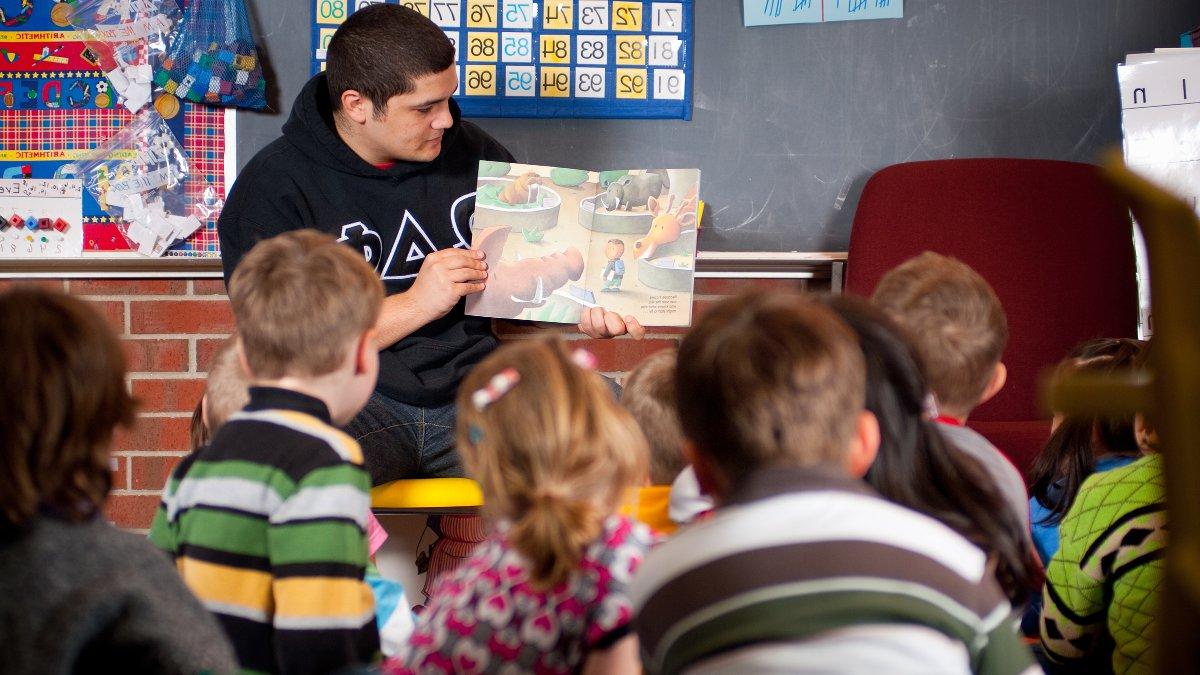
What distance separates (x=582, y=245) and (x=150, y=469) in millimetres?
1217

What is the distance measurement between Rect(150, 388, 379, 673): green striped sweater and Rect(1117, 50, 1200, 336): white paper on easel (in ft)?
6.24

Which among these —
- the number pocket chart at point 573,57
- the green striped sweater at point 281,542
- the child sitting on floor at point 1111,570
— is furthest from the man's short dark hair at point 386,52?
the child sitting on floor at point 1111,570

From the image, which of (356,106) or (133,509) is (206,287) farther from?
(356,106)

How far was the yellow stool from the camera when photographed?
6.53 feet

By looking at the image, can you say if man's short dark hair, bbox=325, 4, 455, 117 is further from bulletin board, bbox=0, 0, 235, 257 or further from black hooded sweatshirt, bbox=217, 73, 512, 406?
bulletin board, bbox=0, 0, 235, 257

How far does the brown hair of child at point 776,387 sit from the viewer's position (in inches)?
37.2

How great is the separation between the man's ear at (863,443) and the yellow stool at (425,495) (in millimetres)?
1042

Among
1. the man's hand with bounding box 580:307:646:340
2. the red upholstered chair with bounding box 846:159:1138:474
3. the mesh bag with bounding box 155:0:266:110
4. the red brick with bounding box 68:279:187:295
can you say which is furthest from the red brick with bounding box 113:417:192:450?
the red upholstered chair with bounding box 846:159:1138:474

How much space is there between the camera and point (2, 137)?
8.29 ft

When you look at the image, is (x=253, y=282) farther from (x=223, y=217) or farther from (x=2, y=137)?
(x=2, y=137)

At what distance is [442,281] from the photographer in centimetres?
203

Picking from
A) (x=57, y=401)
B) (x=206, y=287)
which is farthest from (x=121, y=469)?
(x=57, y=401)

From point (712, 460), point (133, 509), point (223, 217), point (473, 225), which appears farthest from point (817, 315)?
point (133, 509)

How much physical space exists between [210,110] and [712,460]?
75.3 inches
